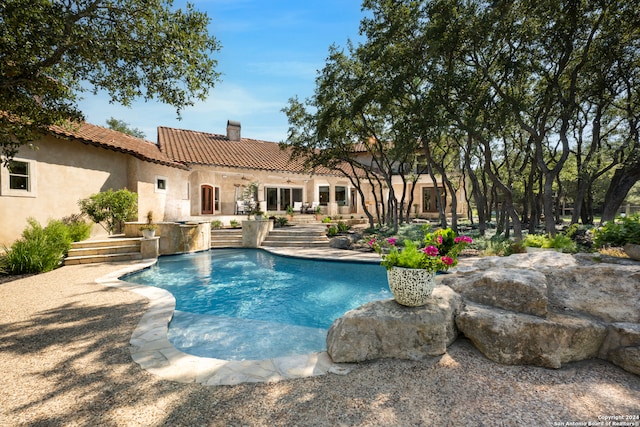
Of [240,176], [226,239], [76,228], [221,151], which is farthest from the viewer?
[221,151]

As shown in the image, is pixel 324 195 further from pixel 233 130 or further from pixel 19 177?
pixel 19 177

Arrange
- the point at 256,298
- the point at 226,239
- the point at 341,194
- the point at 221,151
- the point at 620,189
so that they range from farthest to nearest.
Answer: the point at 341,194
the point at 221,151
the point at 226,239
the point at 620,189
the point at 256,298

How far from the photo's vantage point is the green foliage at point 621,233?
5305mm

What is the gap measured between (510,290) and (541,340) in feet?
2.33

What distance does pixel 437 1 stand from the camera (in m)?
9.80

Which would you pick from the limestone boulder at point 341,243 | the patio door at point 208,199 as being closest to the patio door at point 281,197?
the patio door at point 208,199

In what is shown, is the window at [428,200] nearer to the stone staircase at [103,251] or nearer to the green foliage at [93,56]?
the stone staircase at [103,251]

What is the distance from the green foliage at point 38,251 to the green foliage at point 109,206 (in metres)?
1.98

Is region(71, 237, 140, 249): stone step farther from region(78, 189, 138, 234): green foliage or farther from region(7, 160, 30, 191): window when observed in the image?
region(7, 160, 30, 191): window

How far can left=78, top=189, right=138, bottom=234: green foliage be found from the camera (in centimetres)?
1108

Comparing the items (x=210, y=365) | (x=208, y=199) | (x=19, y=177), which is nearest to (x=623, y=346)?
(x=210, y=365)

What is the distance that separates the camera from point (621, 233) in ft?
18.9

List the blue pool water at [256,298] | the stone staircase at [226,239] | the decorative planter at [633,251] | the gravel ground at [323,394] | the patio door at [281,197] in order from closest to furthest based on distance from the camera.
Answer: the gravel ground at [323,394] < the blue pool water at [256,298] < the decorative planter at [633,251] < the stone staircase at [226,239] < the patio door at [281,197]

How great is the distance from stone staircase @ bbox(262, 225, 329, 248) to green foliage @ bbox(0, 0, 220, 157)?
8.84m
